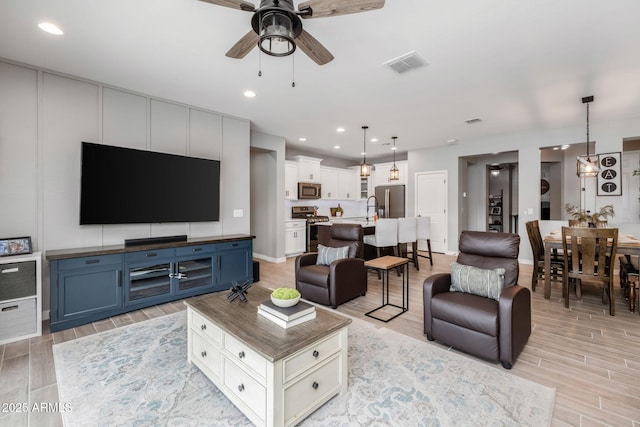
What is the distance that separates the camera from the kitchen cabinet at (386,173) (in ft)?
26.2

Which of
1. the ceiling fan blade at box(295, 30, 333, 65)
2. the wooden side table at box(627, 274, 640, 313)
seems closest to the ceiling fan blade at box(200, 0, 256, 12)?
the ceiling fan blade at box(295, 30, 333, 65)

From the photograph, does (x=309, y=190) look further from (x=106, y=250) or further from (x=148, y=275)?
(x=106, y=250)

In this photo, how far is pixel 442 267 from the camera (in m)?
5.86

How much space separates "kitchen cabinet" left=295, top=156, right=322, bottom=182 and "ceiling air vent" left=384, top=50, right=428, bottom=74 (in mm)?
4357

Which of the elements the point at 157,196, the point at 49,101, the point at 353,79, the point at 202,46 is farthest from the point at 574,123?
the point at 49,101

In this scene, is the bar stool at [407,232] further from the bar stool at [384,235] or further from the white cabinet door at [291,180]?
the white cabinet door at [291,180]

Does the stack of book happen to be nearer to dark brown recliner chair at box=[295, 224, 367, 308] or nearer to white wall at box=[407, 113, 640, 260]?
dark brown recliner chair at box=[295, 224, 367, 308]

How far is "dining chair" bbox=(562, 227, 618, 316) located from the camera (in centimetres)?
328

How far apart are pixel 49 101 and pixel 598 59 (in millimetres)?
5905

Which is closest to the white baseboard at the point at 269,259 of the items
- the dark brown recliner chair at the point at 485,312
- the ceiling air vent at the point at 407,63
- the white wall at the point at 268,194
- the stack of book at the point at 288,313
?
the white wall at the point at 268,194

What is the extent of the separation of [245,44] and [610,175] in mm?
6489

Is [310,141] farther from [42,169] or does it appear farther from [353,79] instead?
[42,169]

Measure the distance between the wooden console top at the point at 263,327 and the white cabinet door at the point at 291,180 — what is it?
4917 millimetres

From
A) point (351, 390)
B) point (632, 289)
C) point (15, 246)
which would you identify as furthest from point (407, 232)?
point (15, 246)
